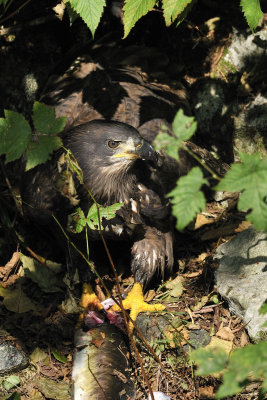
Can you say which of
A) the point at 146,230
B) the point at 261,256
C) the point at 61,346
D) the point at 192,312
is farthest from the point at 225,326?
the point at 61,346

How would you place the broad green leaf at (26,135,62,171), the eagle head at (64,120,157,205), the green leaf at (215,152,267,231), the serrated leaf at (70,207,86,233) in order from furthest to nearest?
the eagle head at (64,120,157,205)
the serrated leaf at (70,207,86,233)
the broad green leaf at (26,135,62,171)
the green leaf at (215,152,267,231)

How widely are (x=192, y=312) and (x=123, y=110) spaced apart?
6.49ft

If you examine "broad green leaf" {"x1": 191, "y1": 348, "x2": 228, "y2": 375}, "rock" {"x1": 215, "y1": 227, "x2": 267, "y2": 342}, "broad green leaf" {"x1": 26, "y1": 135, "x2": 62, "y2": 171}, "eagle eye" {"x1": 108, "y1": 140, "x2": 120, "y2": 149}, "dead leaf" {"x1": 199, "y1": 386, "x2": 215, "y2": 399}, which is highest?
"broad green leaf" {"x1": 26, "y1": 135, "x2": 62, "y2": 171}

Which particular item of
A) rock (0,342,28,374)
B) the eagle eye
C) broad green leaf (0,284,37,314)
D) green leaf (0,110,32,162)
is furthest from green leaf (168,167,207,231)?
broad green leaf (0,284,37,314)

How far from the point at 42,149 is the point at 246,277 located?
2189mm

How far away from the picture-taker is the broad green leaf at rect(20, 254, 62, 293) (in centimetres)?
478

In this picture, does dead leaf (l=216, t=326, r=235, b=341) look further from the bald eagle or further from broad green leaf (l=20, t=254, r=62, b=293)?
broad green leaf (l=20, t=254, r=62, b=293)

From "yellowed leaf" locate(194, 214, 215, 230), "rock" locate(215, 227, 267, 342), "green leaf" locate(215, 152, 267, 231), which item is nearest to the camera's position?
"green leaf" locate(215, 152, 267, 231)

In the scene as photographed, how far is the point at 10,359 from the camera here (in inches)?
159

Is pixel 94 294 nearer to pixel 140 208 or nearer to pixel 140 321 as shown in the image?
pixel 140 321

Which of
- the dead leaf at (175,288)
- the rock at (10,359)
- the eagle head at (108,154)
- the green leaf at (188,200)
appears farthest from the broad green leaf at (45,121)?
the dead leaf at (175,288)

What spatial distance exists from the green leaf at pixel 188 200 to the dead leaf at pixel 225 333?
2.13 m

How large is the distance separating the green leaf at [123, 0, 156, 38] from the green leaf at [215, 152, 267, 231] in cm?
182

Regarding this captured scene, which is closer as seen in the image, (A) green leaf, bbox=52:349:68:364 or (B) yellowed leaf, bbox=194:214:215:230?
(A) green leaf, bbox=52:349:68:364
